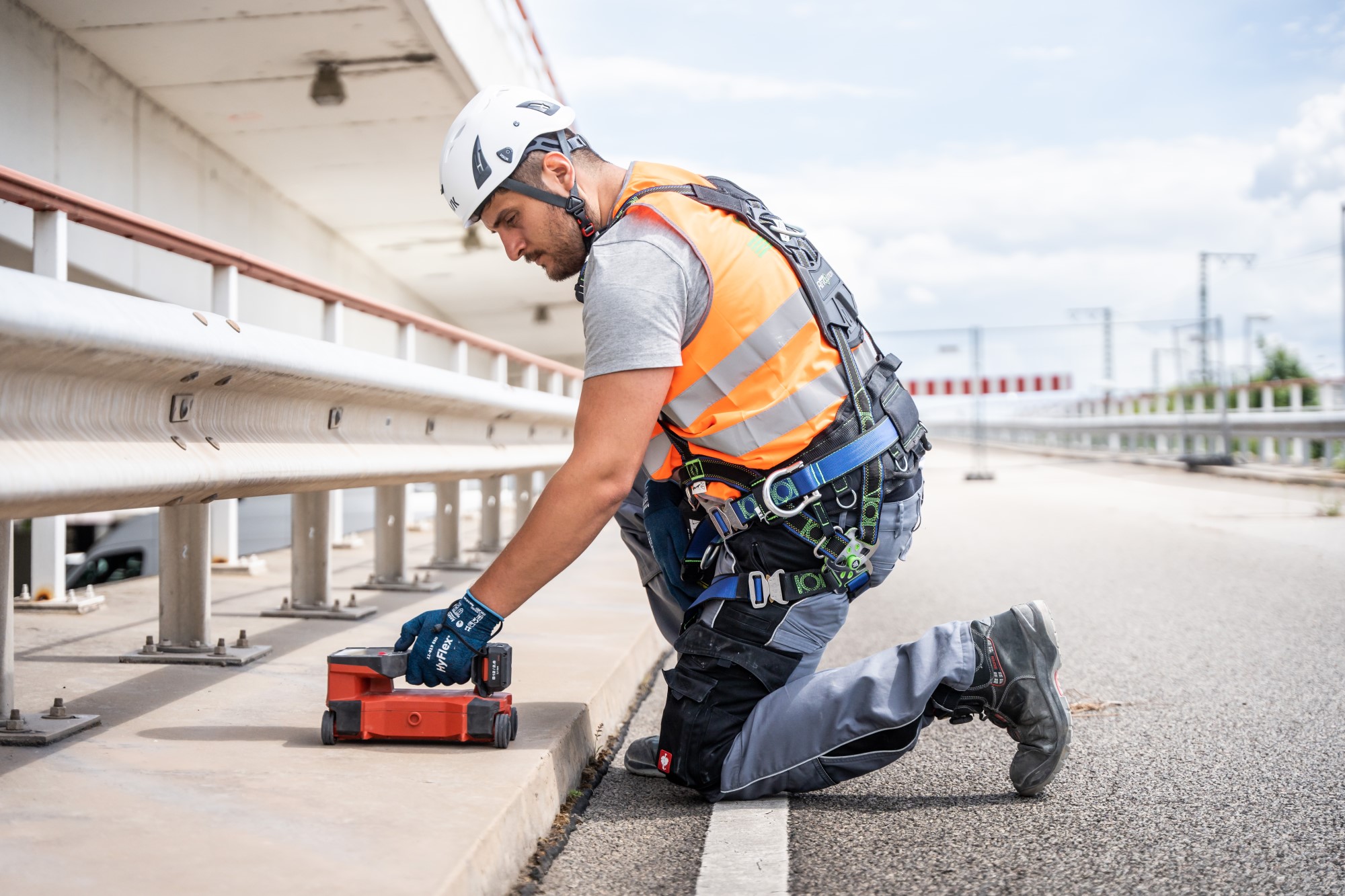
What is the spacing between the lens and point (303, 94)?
27.3ft

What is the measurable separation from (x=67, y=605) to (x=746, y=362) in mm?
3459

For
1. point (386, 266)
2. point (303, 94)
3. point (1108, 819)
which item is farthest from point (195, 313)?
point (386, 266)

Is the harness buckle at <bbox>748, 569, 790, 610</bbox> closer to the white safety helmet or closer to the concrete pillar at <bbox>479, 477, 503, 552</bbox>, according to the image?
the white safety helmet

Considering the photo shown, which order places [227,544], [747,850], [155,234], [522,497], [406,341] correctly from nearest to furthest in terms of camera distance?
[747,850] < [155,234] < [406,341] < [227,544] < [522,497]

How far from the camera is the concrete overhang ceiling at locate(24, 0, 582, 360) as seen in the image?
6.98 meters

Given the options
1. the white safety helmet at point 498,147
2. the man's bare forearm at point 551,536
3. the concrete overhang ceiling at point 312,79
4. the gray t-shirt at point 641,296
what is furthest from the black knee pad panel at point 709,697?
the concrete overhang ceiling at point 312,79

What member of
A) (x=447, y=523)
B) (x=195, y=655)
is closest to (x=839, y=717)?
(x=195, y=655)

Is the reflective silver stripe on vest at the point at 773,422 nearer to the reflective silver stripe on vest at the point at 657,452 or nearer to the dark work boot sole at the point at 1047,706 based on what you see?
the reflective silver stripe on vest at the point at 657,452

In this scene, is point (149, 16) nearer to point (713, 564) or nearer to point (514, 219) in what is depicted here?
point (514, 219)

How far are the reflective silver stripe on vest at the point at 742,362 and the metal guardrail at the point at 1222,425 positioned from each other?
56.7 feet

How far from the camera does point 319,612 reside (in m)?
5.03

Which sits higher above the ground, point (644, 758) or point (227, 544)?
point (227, 544)

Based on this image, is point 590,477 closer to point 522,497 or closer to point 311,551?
point 311,551

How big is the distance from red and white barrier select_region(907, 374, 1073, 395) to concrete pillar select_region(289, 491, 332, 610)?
76.9 ft
